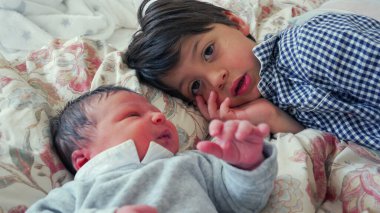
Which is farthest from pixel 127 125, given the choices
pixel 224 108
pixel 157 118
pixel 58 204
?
pixel 224 108

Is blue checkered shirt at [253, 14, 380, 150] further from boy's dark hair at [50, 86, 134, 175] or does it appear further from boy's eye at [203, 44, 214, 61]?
boy's dark hair at [50, 86, 134, 175]

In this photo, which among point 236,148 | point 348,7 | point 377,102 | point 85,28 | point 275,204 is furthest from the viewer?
point 85,28

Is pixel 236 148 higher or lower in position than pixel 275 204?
higher

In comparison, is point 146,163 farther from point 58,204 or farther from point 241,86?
point 241,86

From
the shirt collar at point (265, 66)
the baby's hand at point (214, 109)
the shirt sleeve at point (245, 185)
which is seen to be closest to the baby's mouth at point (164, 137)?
the shirt sleeve at point (245, 185)

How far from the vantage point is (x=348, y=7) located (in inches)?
50.3

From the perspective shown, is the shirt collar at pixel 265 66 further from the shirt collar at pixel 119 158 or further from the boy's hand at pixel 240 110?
the shirt collar at pixel 119 158

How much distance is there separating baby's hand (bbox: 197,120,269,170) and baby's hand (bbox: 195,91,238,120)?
37cm

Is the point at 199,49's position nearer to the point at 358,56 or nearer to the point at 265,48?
the point at 265,48

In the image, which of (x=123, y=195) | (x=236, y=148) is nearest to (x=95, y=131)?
(x=123, y=195)

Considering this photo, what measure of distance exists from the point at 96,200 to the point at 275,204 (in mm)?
313

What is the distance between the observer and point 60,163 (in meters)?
0.86

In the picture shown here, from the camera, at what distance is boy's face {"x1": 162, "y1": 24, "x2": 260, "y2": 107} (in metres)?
1.05

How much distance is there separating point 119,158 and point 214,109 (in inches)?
14.3
